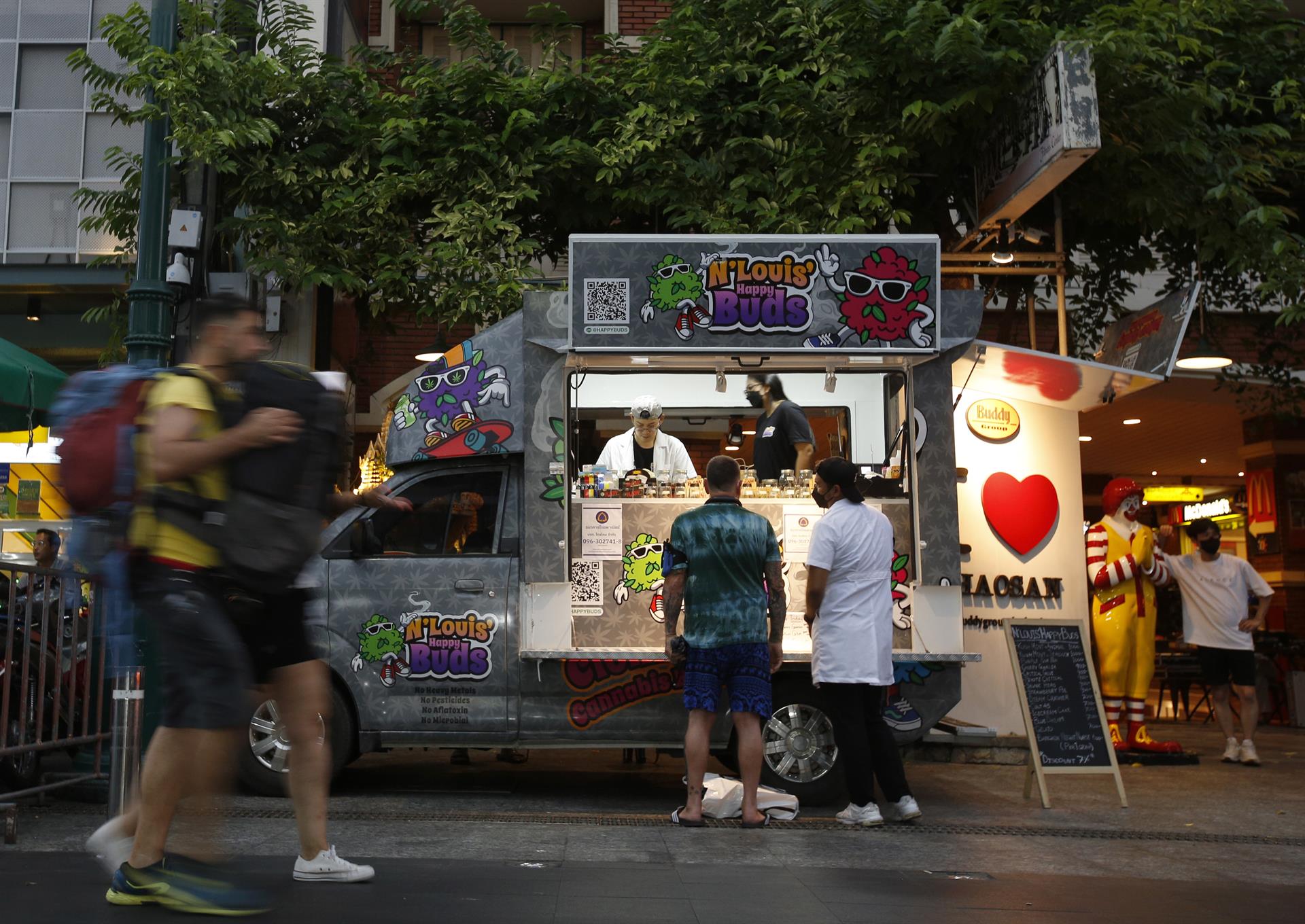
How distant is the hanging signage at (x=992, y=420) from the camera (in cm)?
1032

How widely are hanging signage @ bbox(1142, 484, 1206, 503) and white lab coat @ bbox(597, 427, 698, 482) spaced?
1515 centimetres

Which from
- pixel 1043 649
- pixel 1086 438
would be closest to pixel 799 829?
pixel 1043 649

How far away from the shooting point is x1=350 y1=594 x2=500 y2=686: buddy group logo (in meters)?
7.73

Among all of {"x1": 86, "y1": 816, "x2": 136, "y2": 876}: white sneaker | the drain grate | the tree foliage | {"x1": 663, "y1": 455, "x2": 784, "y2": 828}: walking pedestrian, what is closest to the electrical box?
the tree foliage

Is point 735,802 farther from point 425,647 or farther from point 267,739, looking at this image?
point 267,739

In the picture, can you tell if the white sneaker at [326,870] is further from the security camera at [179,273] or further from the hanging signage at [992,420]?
the hanging signage at [992,420]

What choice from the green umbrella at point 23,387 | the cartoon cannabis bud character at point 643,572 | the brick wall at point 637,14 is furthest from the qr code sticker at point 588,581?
the brick wall at point 637,14

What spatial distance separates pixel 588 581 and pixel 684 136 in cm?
457

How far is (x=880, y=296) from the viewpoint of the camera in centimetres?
784

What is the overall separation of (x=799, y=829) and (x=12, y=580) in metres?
4.38

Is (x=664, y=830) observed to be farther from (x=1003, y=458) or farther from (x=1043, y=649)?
(x=1003, y=458)

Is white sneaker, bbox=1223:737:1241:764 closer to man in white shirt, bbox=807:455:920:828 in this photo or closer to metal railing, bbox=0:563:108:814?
man in white shirt, bbox=807:455:920:828

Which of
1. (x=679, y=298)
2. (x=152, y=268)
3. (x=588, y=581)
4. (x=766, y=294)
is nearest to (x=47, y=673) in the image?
(x=152, y=268)

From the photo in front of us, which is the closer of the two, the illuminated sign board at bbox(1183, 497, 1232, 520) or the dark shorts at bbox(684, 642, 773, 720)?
the dark shorts at bbox(684, 642, 773, 720)
